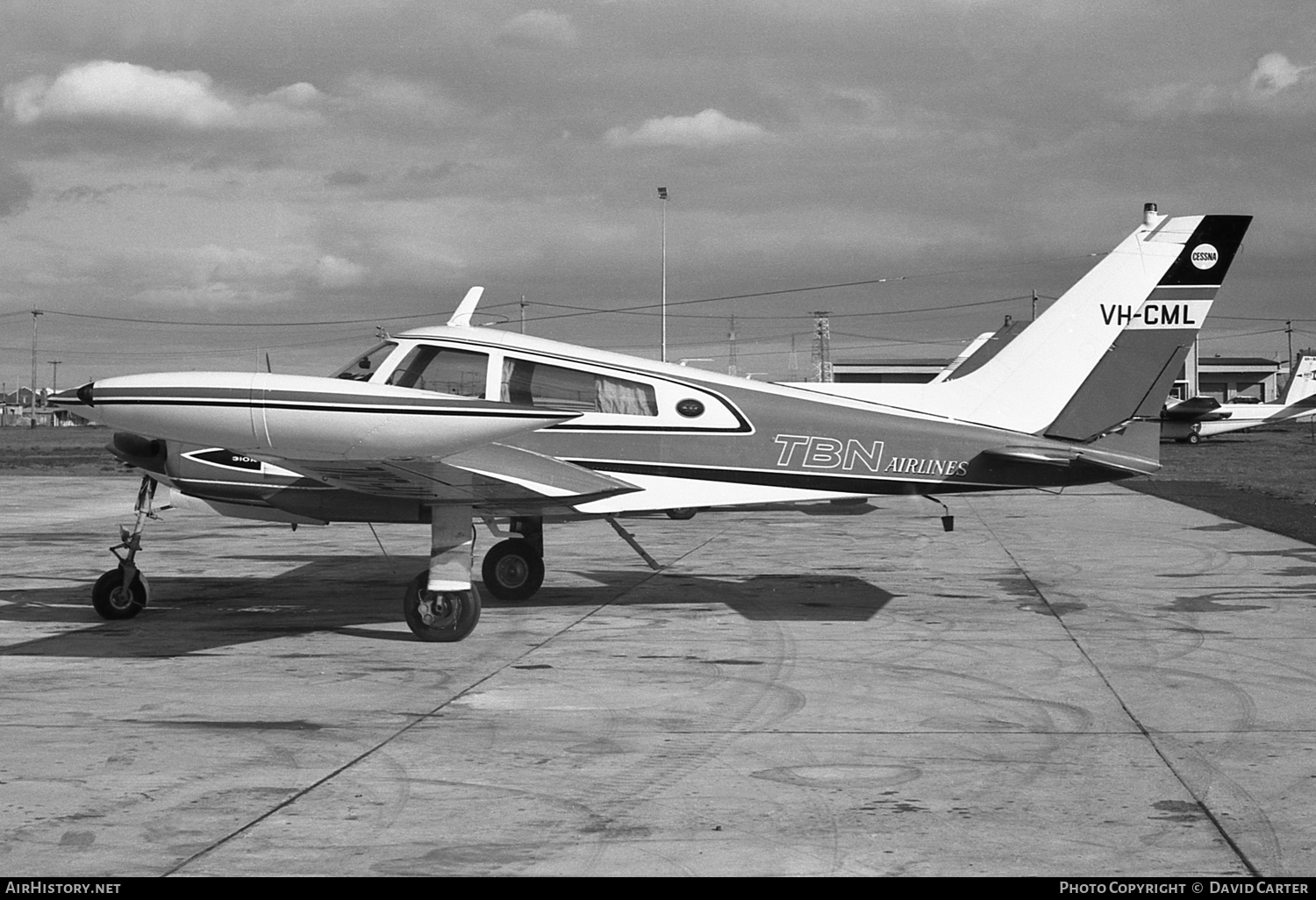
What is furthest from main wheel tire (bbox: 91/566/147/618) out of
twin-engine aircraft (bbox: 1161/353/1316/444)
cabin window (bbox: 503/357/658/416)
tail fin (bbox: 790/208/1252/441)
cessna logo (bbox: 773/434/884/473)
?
twin-engine aircraft (bbox: 1161/353/1316/444)

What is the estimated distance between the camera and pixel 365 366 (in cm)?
1194

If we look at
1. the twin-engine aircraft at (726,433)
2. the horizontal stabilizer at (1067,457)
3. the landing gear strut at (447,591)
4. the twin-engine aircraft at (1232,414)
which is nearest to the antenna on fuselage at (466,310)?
the twin-engine aircraft at (726,433)

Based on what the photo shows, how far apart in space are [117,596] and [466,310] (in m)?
4.26

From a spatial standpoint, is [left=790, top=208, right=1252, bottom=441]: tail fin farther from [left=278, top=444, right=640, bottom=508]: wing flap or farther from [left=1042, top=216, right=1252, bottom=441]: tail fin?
[left=278, top=444, right=640, bottom=508]: wing flap

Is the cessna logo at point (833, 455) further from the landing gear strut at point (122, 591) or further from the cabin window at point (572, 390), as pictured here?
the landing gear strut at point (122, 591)

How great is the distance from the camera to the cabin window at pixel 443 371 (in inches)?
464

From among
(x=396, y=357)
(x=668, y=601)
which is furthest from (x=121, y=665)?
(x=668, y=601)

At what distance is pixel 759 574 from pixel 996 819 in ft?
32.7

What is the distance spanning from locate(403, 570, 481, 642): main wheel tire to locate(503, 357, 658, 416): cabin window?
6.74 ft

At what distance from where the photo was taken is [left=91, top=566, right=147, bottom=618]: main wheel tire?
39.2 feet

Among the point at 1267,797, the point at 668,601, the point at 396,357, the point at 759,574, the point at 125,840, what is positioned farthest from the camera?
the point at 759,574

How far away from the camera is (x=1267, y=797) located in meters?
6.17

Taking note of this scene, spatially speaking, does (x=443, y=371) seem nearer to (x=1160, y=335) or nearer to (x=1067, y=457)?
(x=1067, y=457)

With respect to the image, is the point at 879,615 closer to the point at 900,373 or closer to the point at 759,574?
the point at 759,574
